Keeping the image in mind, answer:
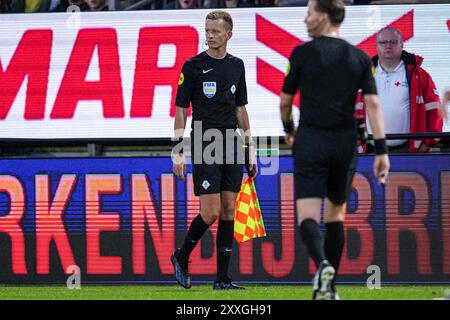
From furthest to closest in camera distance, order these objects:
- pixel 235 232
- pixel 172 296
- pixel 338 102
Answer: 1. pixel 235 232
2. pixel 172 296
3. pixel 338 102

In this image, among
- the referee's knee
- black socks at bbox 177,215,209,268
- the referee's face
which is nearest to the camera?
the referee's knee

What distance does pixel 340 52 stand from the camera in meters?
7.66

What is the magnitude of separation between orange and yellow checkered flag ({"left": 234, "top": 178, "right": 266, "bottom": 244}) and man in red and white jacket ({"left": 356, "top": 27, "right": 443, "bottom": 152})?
1.79 m

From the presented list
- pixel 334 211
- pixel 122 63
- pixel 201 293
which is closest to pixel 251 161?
pixel 201 293

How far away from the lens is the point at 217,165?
9.66 meters

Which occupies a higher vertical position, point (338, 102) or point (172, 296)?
point (338, 102)

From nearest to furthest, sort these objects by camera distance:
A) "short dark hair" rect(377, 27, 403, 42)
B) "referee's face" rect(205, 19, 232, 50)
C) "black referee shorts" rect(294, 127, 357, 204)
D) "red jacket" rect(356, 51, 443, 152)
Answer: "black referee shorts" rect(294, 127, 357, 204) < "referee's face" rect(205, 19, 232, 50) < "red jacket" rect(356, 51, 443, 152) < "short dark hair" rect(377, 27, 403, 42)

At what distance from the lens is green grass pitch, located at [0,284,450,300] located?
8.77 meters

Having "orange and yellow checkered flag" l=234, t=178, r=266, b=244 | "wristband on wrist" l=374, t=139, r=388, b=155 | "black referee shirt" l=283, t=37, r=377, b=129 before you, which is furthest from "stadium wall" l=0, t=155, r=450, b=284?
"black referee shirt" l=283, t=37, r=377, b=129

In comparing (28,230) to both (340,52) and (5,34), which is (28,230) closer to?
(5,34)

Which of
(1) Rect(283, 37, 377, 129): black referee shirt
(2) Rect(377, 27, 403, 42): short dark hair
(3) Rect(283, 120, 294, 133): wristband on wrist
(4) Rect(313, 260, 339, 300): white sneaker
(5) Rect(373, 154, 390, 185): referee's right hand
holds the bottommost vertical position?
(4) Rect(313, 260, 339, 300): white sneaker

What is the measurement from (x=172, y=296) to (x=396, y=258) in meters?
2.60

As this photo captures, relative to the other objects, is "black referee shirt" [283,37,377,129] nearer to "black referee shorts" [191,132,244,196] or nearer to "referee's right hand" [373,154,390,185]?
"referee's right hand" [373,154,390,185]

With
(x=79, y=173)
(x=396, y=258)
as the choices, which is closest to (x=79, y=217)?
(x=79, y=173)
